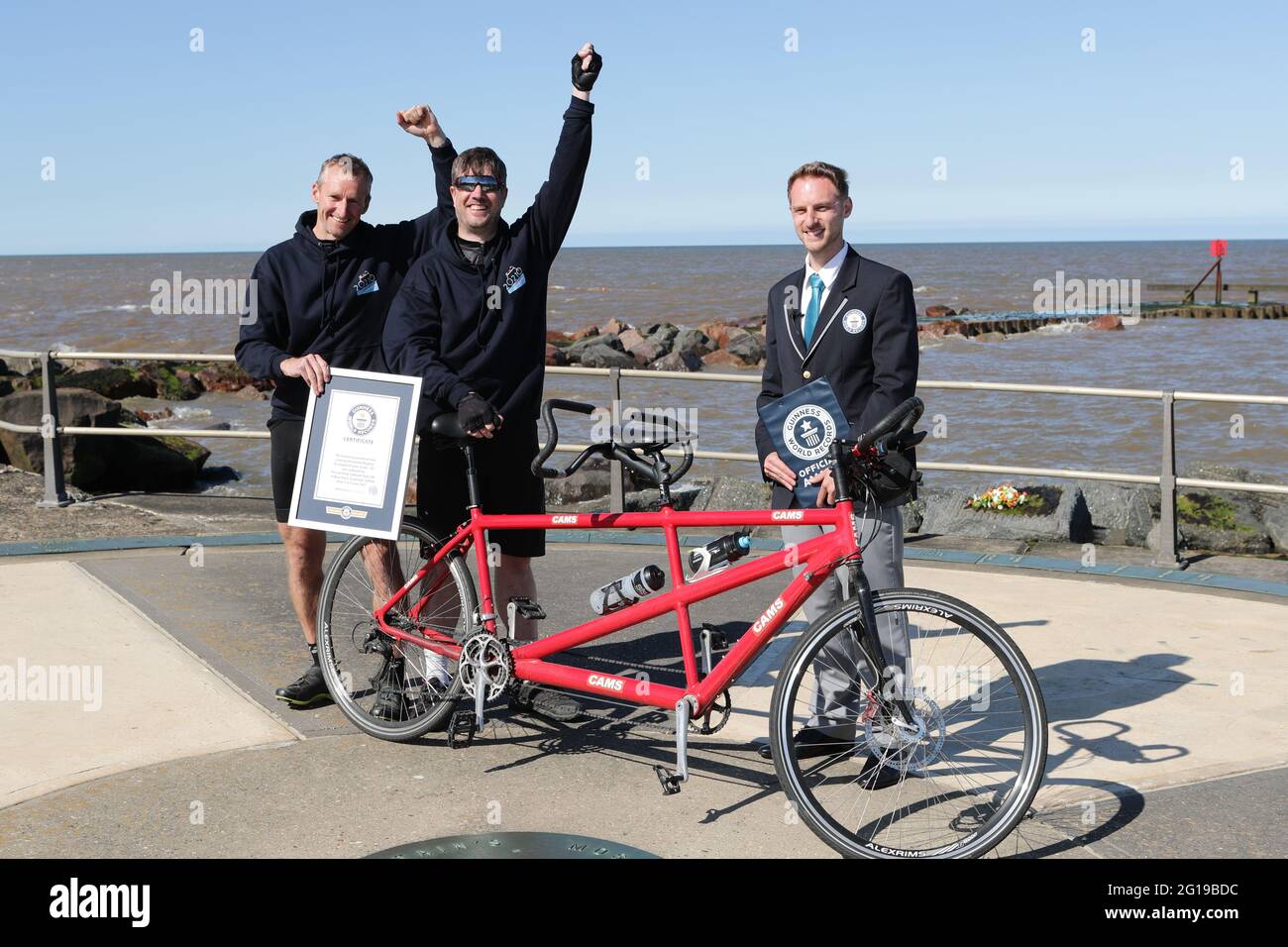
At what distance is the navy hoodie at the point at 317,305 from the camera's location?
523 centimetres

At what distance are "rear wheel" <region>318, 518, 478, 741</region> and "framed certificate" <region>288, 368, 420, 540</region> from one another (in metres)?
0.22

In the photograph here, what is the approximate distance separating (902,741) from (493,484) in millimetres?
1774

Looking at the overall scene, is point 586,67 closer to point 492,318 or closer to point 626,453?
point 492,318

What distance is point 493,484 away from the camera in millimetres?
5043

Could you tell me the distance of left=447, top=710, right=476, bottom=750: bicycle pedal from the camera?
4.84m

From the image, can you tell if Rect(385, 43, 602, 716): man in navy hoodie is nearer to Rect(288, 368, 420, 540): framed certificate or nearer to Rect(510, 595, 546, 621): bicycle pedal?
Rect(288, 368, 420, 540): framed certificate

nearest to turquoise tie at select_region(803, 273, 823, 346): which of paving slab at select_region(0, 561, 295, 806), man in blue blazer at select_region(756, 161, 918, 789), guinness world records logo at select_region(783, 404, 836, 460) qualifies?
man in blue blazer at select_region(756, 161, 918, 789)

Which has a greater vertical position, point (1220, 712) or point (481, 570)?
point (481, 570)

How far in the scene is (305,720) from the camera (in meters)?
5.16

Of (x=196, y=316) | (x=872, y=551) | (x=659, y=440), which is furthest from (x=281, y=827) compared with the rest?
(x=196, y=316)
